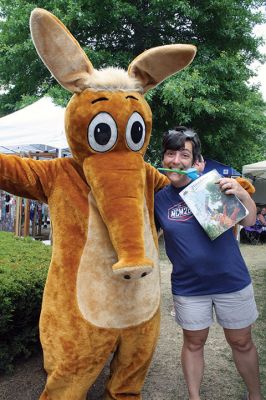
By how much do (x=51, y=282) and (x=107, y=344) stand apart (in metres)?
0.40

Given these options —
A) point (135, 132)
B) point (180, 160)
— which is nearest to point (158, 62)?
point (135, 132)

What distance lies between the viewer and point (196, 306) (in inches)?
88.4

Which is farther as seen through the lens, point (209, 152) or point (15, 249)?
point (209, 152)

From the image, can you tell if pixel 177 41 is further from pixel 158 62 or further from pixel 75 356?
pixel 75 356

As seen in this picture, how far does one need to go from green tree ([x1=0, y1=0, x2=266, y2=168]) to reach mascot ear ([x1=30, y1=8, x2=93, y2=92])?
595 centimetres

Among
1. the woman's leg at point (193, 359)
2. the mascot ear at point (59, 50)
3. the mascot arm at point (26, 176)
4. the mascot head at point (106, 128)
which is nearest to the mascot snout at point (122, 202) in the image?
the mascot head at point (106, 128)

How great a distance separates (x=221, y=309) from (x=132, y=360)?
55cm

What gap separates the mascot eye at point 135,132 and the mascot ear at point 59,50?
0.90ft

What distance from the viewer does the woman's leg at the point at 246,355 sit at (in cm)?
227

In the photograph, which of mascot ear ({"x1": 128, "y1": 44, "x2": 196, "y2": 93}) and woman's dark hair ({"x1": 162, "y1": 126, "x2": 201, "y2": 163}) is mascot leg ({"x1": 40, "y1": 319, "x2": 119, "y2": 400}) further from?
mascot ear ({"x1": 128, "y1": 44, "x2": 196, "y2": 93})

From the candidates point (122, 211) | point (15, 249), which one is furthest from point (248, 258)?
point (122, 211)

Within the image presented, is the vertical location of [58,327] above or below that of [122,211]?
below

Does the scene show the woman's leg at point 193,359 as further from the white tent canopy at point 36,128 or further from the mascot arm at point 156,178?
the white tent canopy at point 36,128

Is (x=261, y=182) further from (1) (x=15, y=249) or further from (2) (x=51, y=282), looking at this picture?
(2) (x=51, y=282)
